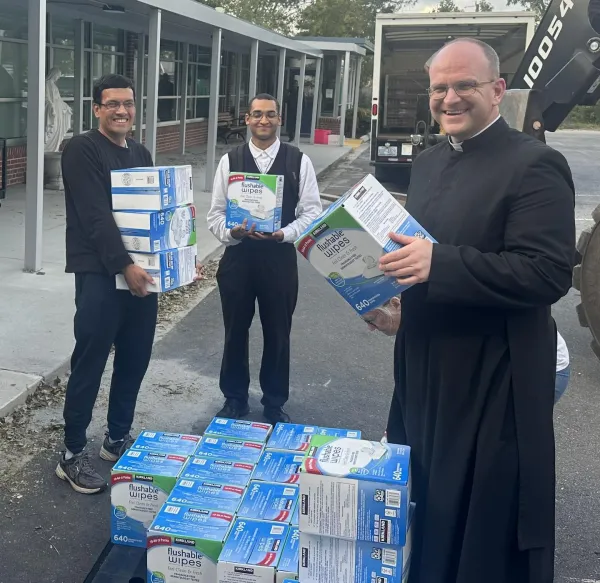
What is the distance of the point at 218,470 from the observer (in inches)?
120

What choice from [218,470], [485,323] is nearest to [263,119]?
[218,470]

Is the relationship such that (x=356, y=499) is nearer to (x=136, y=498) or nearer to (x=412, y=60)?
(x=136, y=498)

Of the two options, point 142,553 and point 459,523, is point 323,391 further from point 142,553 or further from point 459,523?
point 459,523

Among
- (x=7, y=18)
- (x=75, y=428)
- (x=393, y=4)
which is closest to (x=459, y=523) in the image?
(x=75, y=428)

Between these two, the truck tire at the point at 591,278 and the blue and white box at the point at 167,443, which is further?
the truck tire at the point at 591,278

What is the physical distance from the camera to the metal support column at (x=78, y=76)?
505 inches

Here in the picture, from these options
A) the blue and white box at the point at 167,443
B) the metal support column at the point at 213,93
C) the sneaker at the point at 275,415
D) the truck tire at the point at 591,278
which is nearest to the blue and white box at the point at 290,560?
the blue and white box at the point at 167,443

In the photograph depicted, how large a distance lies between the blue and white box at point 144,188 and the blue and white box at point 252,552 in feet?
4.96

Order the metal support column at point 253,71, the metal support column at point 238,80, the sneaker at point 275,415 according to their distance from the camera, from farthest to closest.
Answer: the metal support column at point 238,80 → the metal support column at point 253,71 → the sneaker at point 275,415

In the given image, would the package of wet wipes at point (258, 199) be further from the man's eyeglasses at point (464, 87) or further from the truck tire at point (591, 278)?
the truck tire at point (591, 278)

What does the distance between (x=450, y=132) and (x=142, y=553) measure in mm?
1987

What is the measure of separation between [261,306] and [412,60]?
10.7 meters

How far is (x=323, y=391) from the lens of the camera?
522cm

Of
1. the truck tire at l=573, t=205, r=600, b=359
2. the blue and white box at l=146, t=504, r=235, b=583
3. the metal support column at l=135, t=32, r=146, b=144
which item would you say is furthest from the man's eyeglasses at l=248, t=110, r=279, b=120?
the metal support column at l=135, t=32, r=146, b=144
